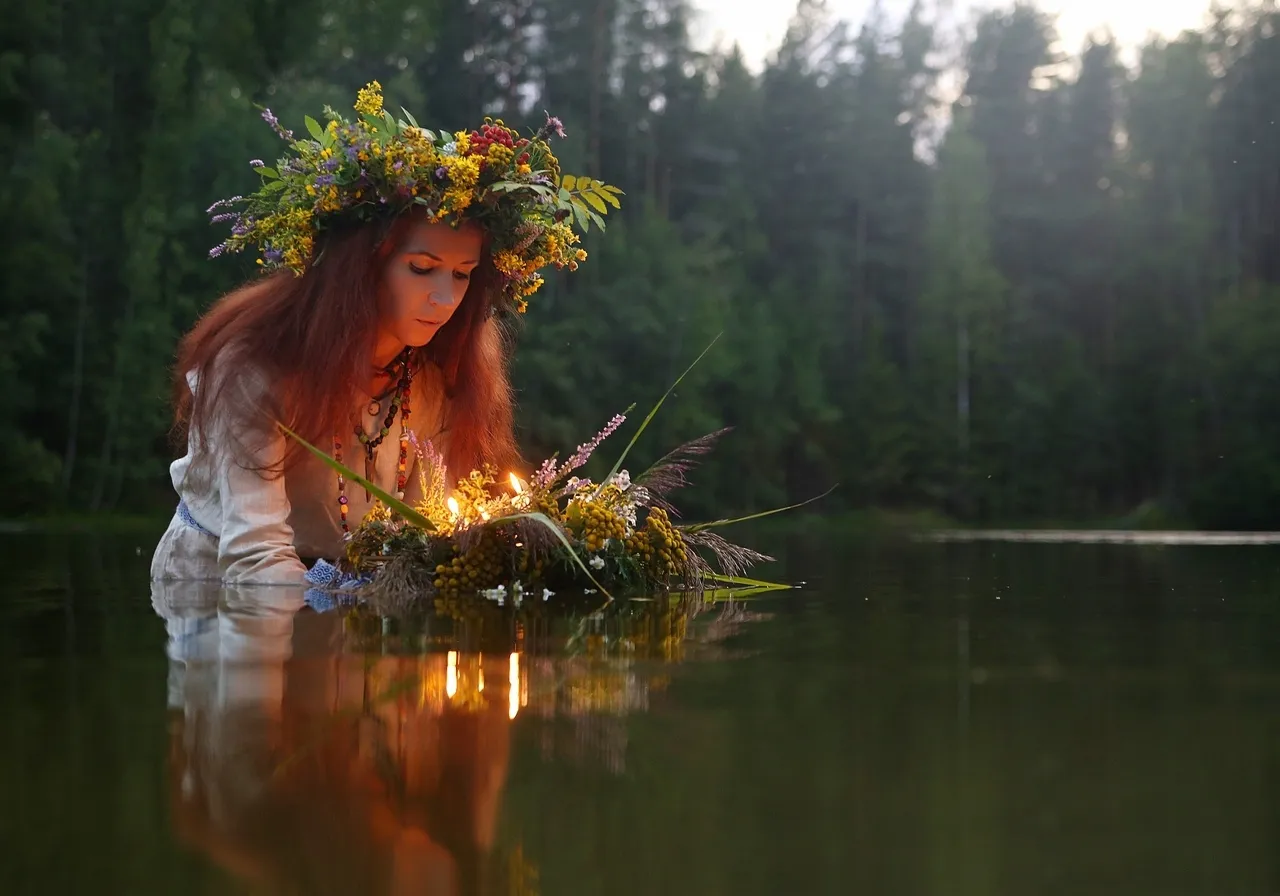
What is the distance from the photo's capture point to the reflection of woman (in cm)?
100

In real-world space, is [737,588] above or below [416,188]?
below

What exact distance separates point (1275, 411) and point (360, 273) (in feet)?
52.0

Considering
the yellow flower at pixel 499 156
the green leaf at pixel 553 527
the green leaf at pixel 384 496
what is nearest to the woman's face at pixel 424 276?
the yellow flower at pixel 499 156

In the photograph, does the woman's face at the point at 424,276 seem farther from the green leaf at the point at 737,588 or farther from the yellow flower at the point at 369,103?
the green leaf at the point at 737,588

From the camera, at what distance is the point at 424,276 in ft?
12.0

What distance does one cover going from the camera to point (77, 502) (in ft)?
47.1

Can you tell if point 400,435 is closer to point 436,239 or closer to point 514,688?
point 436,239

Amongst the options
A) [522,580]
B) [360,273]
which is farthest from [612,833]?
[360,273]

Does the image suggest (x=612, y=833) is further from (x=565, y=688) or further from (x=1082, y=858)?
(x=565, y=688)

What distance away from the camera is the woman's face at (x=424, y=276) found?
3.64 metres

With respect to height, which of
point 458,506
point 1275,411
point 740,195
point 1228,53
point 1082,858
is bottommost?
point 1082,858

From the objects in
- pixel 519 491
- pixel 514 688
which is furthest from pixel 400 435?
pixel 514 688

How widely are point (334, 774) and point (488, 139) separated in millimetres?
2694

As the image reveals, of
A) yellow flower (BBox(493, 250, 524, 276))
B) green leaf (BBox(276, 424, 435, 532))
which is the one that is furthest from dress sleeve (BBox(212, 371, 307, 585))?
yellow flower (BBox(493, 250, 524, 276))
